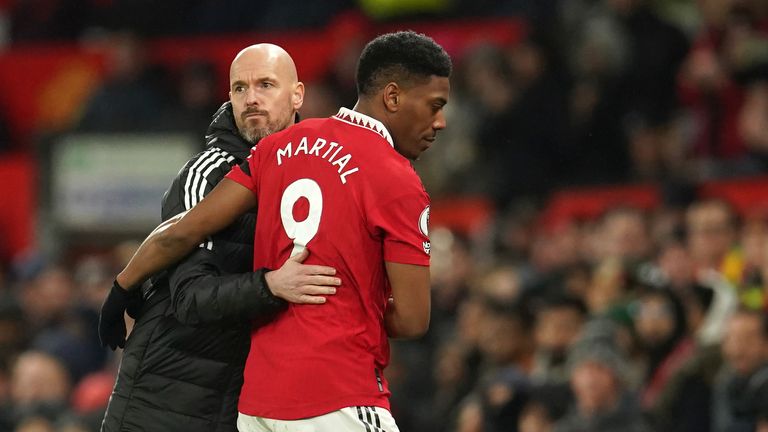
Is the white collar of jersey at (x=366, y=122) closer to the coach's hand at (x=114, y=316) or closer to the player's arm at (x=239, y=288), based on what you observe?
the player's arm at (x=239, y=288)

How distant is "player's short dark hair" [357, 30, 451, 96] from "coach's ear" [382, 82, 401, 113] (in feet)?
0.05

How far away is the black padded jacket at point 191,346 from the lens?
4.42m

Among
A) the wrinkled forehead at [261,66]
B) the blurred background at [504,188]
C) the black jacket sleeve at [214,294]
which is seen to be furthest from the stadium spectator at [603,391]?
the black jacket sleeve at [214,294]

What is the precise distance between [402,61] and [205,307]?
2.88ft

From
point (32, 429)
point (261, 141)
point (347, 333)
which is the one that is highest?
point (261, 141)

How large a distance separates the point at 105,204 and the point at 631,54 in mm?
4525

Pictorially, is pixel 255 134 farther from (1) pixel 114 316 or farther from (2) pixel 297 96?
(1) pixel 114 316

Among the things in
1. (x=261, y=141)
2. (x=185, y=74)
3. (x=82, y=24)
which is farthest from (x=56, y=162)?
(x=261, y=141)

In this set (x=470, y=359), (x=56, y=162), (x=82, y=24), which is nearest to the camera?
(x=470, y=359)

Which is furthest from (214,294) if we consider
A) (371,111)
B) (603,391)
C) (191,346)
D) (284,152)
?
(603,391)

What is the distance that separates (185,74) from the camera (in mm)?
12938

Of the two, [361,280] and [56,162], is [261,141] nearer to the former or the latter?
[361,280]

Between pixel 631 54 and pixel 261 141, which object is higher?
pixel 631 54

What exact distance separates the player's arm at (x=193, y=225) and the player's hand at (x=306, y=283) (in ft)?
0.89
